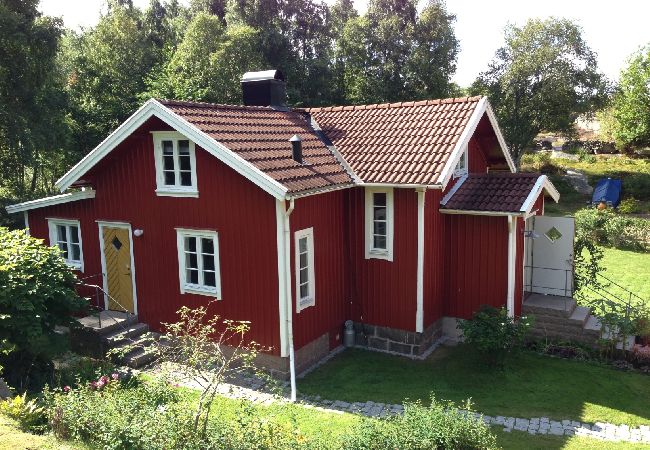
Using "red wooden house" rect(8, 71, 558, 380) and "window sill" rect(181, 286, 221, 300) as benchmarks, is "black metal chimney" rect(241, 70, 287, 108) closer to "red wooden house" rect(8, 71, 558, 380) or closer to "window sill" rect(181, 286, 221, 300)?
"red wooden house" rect(8, 71, 558, 380)

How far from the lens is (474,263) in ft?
45.1

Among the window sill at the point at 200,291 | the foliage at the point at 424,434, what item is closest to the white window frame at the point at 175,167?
the window sill at the point at 200,291

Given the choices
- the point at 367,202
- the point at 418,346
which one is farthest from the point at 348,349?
the point at 367,202

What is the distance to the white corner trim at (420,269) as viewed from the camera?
1272cm

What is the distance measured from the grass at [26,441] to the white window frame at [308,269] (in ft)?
18.1

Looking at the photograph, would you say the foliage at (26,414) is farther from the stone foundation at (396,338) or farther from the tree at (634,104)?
the tree at (634,104)

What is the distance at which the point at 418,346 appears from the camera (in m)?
13.3

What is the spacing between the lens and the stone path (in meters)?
9.80

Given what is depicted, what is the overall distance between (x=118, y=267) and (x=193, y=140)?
4.78 metres

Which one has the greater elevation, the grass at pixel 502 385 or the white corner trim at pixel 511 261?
the white corner trim at pixel 511 261

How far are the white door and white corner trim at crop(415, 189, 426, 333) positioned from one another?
382cm

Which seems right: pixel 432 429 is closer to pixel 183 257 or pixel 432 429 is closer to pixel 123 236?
pixel 183 257

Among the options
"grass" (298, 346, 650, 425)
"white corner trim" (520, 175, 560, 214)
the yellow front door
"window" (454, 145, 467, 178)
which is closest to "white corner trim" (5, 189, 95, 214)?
the yellow front door

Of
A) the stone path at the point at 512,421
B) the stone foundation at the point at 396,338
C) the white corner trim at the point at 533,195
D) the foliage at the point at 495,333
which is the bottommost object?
the stone path at the point at 512,421
